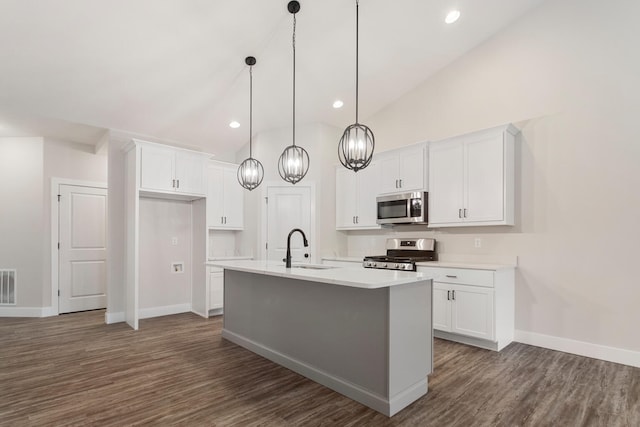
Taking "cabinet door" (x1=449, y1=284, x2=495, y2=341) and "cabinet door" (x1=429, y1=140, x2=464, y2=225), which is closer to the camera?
"cabinet door" (x1=449, y1=284, x2=495, y2=341)

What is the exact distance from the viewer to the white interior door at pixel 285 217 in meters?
5.79

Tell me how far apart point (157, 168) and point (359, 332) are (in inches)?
150

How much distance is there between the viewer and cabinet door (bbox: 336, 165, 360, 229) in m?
5.69

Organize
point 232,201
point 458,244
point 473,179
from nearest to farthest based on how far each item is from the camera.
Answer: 1. point 473,179
2. point 458,244
3. point 232,201

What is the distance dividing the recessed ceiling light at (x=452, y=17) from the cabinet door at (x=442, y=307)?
312cm

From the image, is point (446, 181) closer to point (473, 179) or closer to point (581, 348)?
point (473, 179)

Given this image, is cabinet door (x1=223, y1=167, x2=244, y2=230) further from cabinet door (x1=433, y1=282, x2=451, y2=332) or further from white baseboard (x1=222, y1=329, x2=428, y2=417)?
cabinet door (x1=433, y1=282, x2=451, y2=332)

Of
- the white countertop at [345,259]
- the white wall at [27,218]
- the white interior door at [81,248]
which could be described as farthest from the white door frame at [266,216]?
the white wall at [27,218]

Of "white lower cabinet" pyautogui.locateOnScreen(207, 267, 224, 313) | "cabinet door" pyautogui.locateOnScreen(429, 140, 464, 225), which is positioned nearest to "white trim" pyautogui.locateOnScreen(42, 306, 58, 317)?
"white lower cabinet" pyautogui.locateOnScreen(207, 267, 224, 313)

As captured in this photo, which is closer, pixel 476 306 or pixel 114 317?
pixel 476 306

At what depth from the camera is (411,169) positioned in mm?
4863

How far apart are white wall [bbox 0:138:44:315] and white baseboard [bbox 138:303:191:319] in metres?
1.72

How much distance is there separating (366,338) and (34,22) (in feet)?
13.6

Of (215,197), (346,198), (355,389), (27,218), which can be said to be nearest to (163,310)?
(215,197)
